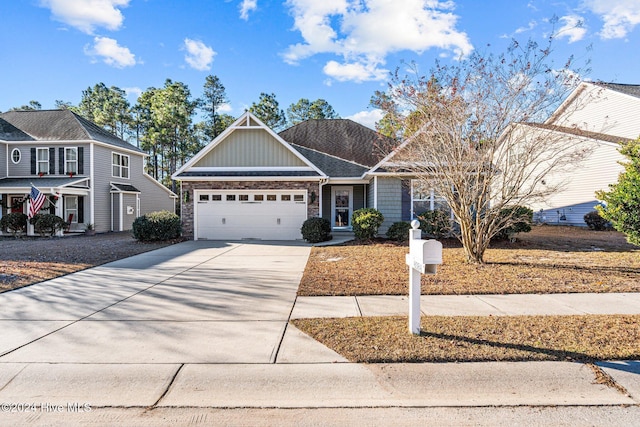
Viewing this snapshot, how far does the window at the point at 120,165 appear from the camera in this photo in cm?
2184

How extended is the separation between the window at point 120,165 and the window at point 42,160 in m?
3.18

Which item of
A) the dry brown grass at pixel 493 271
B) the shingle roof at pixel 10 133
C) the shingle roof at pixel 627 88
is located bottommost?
the dry brown grass at pixel 493 271

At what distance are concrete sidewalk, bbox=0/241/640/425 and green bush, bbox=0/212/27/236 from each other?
15.4 metres

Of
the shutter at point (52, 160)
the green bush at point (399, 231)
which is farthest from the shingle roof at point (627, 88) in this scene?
the shutter at point (52, 160)

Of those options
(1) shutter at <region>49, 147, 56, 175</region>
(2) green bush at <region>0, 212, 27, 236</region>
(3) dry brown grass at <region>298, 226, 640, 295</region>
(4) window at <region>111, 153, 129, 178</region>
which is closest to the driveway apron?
(3) dry brown grass at <region>298, 226, 640, 295</region>

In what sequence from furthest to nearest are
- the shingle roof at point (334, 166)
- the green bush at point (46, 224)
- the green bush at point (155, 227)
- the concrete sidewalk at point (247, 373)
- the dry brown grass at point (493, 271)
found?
1. the green bush at point (46, 224)
2. the shingle roof at point (334, 166)
3. the green bush at point (155, 227)
4. the dry brown grass at point (493, 271)
5. the concrete sidewalk at point (247, 373)

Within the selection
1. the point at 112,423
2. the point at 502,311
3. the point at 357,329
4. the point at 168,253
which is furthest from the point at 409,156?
the point at 112,423

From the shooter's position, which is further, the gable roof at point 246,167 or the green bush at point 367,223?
the gable roof at point 246,167

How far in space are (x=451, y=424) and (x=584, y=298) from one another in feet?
15.3

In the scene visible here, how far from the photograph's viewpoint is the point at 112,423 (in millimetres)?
2758

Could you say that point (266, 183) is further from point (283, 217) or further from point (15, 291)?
point (15, 291)

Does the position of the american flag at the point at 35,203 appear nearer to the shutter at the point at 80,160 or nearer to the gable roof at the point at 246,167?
the shutter at the point at 80,160

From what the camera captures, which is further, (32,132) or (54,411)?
(32,132)

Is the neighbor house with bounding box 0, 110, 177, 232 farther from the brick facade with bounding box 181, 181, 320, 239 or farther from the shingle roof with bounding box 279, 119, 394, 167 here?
the shingle roof with bounding box 279, 119, 394, 167
